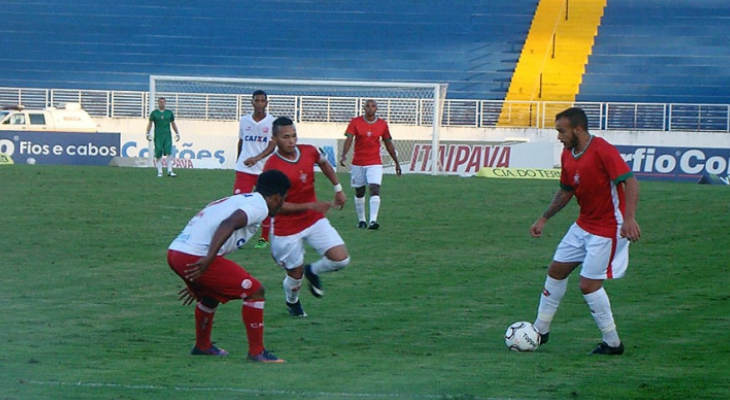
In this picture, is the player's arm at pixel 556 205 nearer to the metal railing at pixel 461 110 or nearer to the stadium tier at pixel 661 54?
the metal railing at pixel 461 110

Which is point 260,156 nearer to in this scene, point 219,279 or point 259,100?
point 259,100

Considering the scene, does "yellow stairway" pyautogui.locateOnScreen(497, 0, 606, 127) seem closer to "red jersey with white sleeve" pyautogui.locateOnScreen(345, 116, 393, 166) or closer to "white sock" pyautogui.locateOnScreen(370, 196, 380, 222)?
"red jersey with white sleeve" pyautogui.locateOnScreen(345, 116, 393, 166)

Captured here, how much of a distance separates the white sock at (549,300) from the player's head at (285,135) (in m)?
2.96

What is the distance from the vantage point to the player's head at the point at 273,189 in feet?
25.2

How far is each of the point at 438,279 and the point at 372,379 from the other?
239 inches

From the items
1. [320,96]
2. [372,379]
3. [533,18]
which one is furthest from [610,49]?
[372,379]

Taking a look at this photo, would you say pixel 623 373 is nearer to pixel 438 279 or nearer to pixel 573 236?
pixel 573 236

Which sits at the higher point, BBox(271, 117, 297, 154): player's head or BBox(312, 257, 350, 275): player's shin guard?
BBox(271, 117, 297, 154): player's head

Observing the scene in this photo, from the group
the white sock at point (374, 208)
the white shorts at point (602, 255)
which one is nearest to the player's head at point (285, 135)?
the white shorts at point (602, 255)

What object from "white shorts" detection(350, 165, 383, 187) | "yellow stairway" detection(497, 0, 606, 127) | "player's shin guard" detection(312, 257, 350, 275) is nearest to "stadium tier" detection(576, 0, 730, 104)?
"yellow stairway" detection(497, 0, 606, 127)

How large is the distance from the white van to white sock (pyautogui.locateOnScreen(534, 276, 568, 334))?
3142cm

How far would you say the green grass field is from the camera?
23.3ft

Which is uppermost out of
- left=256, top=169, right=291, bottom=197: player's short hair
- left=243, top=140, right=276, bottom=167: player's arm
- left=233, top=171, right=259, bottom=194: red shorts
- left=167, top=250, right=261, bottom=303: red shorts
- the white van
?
the white van

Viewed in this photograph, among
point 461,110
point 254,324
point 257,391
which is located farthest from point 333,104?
point 257,391
